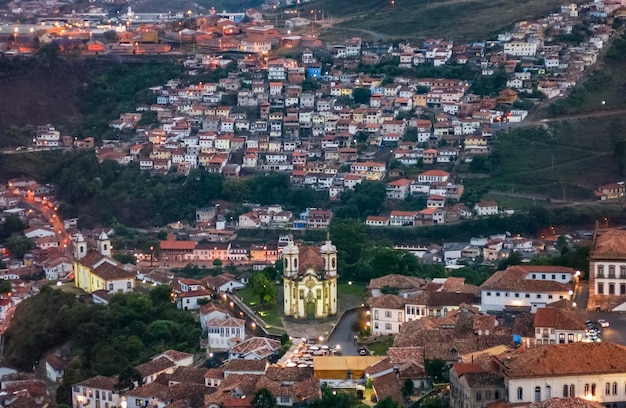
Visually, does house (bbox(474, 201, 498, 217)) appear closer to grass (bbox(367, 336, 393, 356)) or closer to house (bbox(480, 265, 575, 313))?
house (bbox(480, 265, 575, 313))

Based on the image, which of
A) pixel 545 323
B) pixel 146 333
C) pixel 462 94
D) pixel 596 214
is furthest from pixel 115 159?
pixel 545 323

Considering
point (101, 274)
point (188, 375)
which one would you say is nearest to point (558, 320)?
point (188, 375)

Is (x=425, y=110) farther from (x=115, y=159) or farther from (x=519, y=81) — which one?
(x=115, y=159)

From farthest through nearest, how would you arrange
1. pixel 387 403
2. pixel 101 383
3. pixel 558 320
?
1. pixel 101 383
2. pixel 558 320
3. pixel 387 403

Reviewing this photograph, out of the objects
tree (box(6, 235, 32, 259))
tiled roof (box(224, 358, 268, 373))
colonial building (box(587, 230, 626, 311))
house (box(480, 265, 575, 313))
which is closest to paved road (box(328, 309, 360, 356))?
tiled roof (box(224, 358, 268, 373))

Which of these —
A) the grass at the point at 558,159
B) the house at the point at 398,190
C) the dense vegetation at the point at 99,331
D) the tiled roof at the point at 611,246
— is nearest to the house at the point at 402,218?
the house at the point at 398,190

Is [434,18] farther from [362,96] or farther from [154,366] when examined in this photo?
[154,366]
